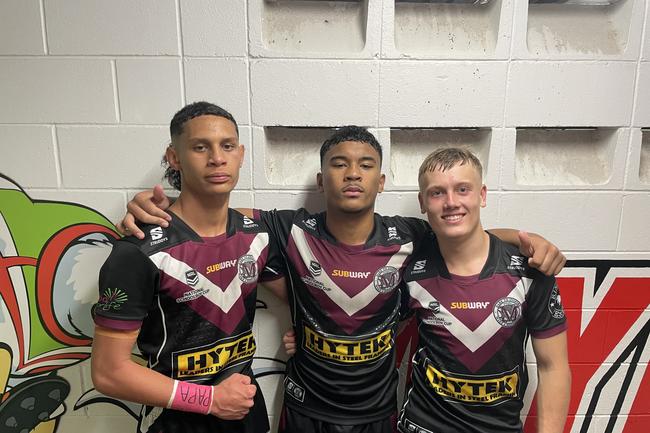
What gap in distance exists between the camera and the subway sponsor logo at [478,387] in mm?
1203

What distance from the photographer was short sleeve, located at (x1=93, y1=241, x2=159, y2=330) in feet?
3.47

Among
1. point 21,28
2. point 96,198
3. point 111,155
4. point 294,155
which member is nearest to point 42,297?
point 96,198

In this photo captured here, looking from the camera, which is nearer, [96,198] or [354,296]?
[354,296]

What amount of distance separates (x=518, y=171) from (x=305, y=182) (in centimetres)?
76

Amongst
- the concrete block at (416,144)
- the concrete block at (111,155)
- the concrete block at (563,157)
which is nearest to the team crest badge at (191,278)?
the concrete block at (111,155)

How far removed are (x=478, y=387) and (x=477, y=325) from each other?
0.56ft

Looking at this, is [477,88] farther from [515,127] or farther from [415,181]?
[415,181]

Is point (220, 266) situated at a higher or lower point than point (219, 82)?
lower

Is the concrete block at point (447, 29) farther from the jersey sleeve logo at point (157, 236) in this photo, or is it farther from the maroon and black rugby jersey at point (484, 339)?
the jersey sleeve logo at point (157, 236)

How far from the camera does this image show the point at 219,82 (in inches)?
55.7

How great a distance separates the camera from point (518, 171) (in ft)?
5.12

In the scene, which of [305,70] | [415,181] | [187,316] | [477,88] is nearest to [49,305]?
[187,316]

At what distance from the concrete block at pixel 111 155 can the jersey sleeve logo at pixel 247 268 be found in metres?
0.46

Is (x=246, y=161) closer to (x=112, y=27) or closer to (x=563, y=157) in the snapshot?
(x=112, y=27)
